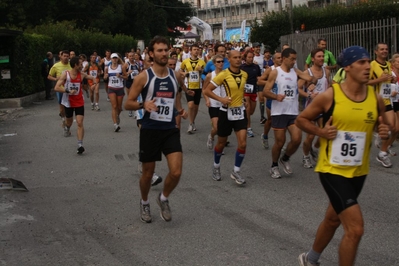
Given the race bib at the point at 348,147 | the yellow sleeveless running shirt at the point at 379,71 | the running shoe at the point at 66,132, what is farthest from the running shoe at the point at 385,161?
the running shoe at the point at 66,132

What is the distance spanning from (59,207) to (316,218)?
325cm

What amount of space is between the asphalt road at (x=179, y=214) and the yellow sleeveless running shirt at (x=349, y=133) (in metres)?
1.12

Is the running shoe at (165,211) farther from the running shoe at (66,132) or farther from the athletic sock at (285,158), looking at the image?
the running shoe at (66,132)

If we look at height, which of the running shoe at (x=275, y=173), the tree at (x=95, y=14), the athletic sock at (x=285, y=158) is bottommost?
the running shoe at (x=275, y=173)

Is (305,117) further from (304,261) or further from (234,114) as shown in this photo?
(234,114)

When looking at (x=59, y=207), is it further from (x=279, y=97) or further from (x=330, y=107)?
(x=330, y=107)

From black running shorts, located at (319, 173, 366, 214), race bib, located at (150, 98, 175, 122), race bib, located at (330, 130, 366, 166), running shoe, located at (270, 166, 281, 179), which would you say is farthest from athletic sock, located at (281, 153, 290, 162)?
race bib, located at (330, 130, 366, 166)

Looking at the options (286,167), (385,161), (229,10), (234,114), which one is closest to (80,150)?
(234,114)

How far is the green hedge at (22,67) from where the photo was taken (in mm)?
23062

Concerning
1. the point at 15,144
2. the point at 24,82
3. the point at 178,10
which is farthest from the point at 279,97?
the point at 178,10

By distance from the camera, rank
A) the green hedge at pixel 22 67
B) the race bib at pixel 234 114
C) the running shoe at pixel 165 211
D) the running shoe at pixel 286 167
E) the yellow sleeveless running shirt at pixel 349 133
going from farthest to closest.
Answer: the green hedge at pixel 22 67
the running shoe at pixel 286 167
the race bib at pixel 234 114
the running shoe at pixel 165 211
the yellow sleeveless running shirt at pixel 349 133

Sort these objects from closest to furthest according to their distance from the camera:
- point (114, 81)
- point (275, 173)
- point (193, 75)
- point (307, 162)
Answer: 1. point (275, 173)
2. point (307, 162)
3. point (193, 75)
4. point (114, 81)

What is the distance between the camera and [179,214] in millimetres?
7656

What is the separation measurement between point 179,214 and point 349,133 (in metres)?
3.22
